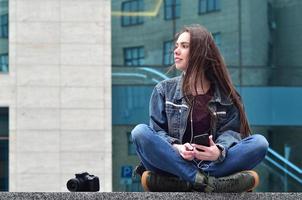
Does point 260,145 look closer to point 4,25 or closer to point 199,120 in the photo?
point 199,120

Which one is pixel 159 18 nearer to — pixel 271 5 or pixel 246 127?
pixel 271 5

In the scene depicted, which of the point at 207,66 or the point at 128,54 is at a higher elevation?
the point at 128,54

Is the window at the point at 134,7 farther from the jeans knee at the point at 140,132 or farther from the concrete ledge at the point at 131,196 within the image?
the concrete ledge at the point at 131,196

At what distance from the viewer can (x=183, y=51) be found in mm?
4289

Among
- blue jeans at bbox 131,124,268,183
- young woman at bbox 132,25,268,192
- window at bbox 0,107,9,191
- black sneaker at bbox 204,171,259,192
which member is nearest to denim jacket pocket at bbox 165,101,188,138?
young woman at bbox 132,25,268,192

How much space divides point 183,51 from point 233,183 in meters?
0.87

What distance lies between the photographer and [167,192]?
147 inches

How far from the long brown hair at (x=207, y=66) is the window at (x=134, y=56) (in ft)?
46.5

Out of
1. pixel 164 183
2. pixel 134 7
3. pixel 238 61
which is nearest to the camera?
pixel 164 183

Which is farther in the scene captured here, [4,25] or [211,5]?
[211,5]

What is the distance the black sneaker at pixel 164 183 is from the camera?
13.0 feet

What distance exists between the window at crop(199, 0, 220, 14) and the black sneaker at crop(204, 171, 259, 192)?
14.6 m

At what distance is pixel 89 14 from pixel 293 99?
18.7 feet

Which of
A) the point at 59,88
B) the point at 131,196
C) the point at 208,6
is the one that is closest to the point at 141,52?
the point at 208,6
